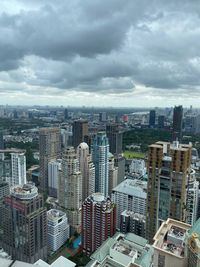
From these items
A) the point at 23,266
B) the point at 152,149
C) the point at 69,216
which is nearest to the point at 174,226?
the point at 23,266

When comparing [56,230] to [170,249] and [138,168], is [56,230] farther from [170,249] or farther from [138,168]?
[138,168]

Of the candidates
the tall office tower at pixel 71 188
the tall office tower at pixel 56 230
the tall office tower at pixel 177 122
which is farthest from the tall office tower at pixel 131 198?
the tall office tower at pixel 177 122

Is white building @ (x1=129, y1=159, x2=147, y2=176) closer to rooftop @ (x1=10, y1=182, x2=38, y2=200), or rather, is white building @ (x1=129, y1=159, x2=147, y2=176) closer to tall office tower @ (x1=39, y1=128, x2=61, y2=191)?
tall office tower @ (x1=39, y1=128, x2=61, y2=191)

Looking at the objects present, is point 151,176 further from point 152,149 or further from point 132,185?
point 132,185

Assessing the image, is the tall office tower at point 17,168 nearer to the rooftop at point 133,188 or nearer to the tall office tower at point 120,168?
the rooftop at point 133,188

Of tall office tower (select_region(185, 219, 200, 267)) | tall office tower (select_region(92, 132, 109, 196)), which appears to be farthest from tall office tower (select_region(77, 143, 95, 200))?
tall office tower (select_region(185, 219, 200, 267))

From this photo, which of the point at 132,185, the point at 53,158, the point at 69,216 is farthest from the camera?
the point at 53,158
